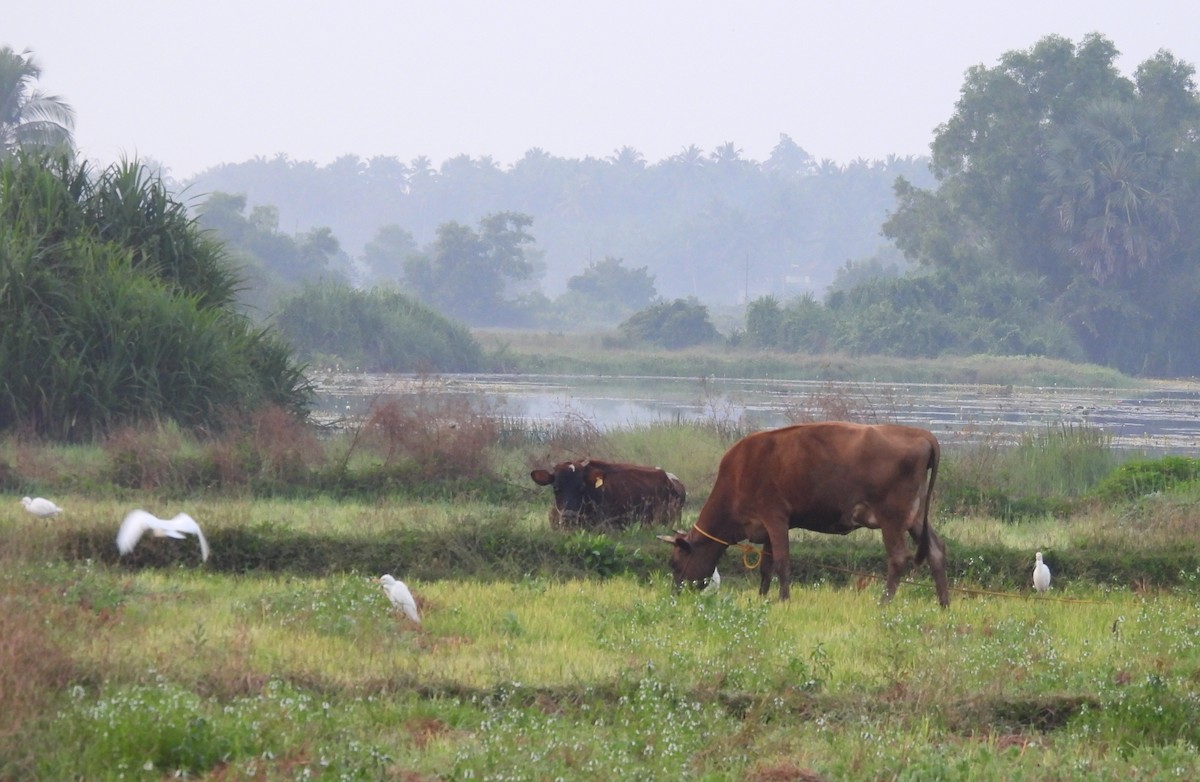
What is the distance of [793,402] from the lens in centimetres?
3262

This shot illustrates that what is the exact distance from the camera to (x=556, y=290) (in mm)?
130500

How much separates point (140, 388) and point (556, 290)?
111 m

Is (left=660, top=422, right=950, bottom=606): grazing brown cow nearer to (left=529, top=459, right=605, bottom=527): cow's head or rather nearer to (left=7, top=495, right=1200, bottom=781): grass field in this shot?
(left=7, top=495, right=1200, bottom=781): grass field

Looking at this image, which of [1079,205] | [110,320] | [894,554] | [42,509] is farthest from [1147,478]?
[1079,205]

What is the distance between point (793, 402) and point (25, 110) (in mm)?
29091

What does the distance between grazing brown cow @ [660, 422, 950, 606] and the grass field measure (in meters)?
0.37

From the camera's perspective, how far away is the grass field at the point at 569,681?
6.64m

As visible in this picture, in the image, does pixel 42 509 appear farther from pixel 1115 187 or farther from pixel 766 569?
pixel 1115 187

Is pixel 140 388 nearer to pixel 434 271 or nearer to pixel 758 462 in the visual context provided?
pixel 758 462

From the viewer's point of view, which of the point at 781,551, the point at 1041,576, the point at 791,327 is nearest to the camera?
the point at 781,551

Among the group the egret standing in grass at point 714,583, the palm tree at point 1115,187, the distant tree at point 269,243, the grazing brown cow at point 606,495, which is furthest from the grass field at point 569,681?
the distant tree at point 269,243

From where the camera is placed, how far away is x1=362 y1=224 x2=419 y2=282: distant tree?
10719cm

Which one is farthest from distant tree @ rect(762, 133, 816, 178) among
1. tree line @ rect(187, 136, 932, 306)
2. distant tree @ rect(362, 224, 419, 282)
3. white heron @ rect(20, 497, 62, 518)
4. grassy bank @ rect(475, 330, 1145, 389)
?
white heron @ rect(20, 497, 62, 518)

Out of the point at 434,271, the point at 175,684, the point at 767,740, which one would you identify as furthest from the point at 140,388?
the point at 434,271
